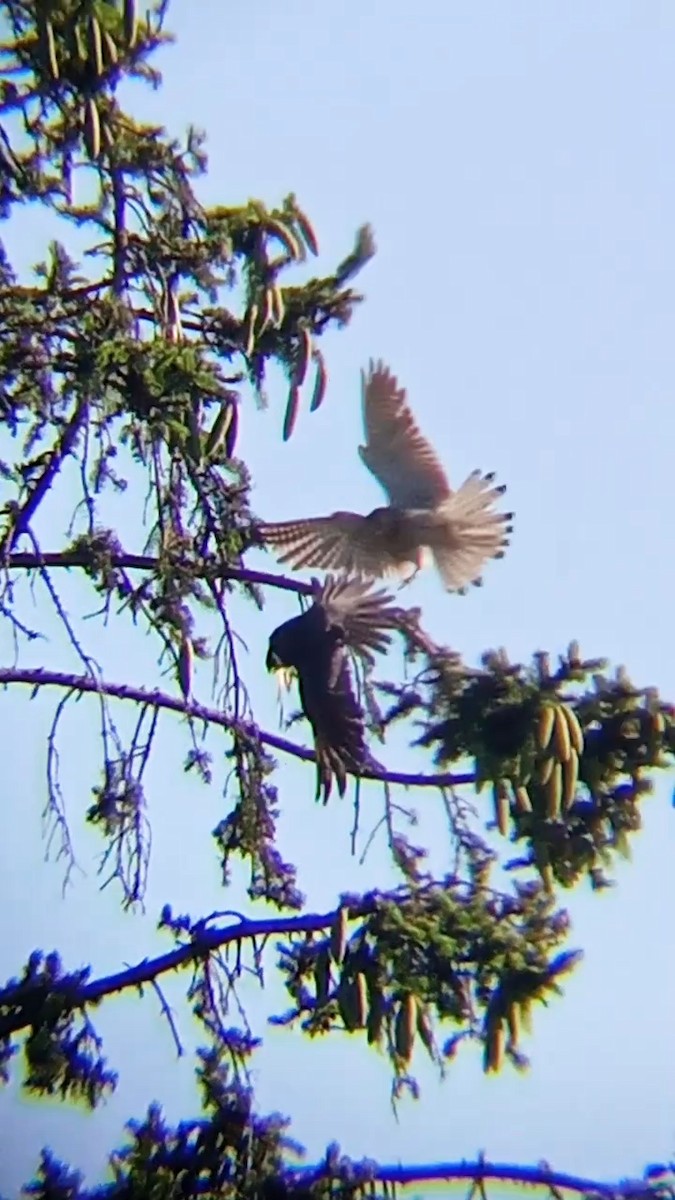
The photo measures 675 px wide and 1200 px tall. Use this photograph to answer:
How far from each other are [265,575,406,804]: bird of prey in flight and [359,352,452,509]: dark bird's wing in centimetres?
187

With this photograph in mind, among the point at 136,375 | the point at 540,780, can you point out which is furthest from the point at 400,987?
the point at 136,375

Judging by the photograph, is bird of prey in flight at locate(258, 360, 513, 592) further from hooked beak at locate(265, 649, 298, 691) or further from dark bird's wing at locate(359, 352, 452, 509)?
hooked beak at locate(265, 649, 298, 691)

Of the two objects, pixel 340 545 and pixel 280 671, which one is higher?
pixel 340 545

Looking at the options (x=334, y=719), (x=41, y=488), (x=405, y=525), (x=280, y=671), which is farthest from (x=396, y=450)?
(x=334, y=719)

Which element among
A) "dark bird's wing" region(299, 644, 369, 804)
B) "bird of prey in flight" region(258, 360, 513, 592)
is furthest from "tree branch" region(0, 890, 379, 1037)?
"bird of prey in flight" region(258, 360, 513, 592)

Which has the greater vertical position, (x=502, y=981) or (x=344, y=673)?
(x=344, y=673)

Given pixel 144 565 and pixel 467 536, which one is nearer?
pixel 144 565

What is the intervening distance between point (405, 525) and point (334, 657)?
99.6 inches

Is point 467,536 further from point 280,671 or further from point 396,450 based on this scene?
point 280,671

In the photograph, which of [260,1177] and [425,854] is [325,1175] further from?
[425,854]

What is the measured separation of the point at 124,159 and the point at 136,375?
0.65 m

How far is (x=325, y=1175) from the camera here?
6297 millimetres

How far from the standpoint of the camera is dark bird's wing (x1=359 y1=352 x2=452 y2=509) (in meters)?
8.82

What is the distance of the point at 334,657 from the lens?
6.87 metres
